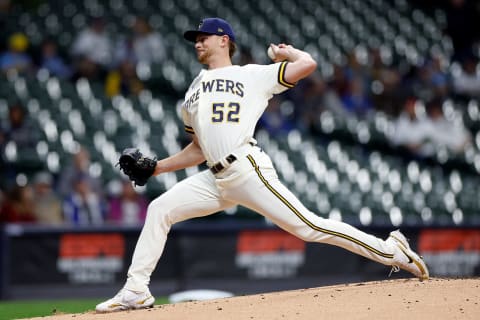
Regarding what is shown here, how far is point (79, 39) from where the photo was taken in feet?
44.0

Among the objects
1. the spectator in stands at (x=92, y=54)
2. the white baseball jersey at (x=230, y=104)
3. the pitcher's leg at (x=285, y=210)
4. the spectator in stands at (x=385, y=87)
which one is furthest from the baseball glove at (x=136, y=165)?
the spectator in stands at (x=385, y=87)

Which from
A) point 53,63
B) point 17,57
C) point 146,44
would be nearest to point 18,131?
point 17,57

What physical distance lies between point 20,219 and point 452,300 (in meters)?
6.05

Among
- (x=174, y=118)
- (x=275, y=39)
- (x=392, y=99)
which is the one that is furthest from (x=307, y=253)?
(x=275, y=39)

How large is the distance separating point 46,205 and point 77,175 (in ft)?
2.00

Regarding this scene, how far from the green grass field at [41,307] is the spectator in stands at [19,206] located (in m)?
1.05

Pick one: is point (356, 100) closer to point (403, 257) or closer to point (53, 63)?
point (53, 63)

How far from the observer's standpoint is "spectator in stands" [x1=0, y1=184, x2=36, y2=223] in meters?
10.4

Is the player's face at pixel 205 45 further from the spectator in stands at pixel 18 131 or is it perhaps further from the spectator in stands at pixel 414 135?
the spectator in stands at pixel 414 135

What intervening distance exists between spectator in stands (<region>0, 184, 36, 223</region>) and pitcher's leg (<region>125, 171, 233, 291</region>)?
475cm

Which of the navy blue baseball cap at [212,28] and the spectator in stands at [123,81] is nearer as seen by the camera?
the navy blue baseball cap at [212,28]

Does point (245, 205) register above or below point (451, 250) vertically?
above

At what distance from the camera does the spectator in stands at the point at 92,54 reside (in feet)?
43.3

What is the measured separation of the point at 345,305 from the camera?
18.6 feet
